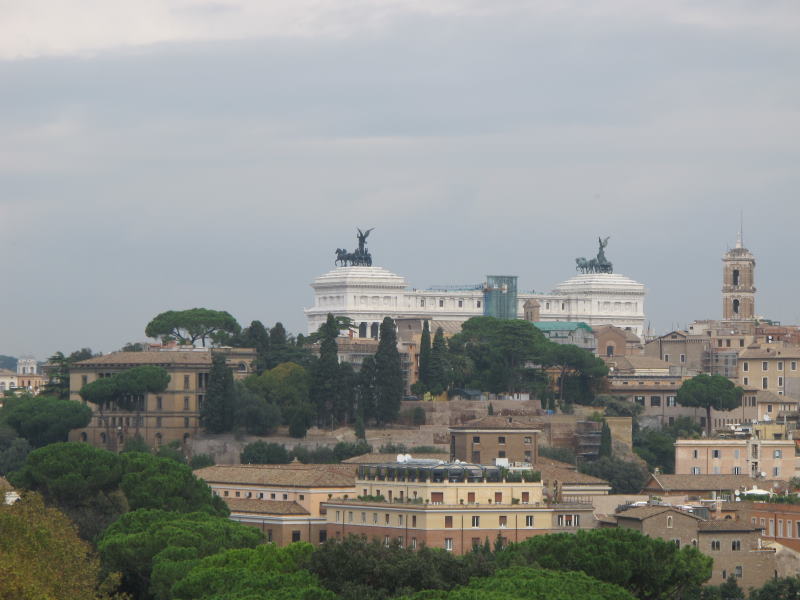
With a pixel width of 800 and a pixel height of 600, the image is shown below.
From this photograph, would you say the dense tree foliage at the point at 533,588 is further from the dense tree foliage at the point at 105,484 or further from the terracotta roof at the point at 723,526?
the dense tree foliage at the point at 105,484

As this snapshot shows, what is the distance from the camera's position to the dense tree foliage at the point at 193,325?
146125 millimetres

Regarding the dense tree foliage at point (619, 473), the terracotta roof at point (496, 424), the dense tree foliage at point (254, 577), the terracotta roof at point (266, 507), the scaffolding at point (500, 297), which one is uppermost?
the scaffolding at point (500, 297)

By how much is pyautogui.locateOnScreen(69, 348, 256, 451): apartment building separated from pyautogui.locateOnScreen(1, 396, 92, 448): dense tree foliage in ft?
5.59

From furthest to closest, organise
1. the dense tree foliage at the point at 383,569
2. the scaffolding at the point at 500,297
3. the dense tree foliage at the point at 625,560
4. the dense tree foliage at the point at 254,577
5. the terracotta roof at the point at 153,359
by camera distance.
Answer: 1. the scaffolding at the point at 500,297
2. the terracotta roof at the point at 153,359
3. the dense tree foliage at the point at 625,560
4. the dense tree foliage at the point at 383,569
5. the dense tree foliage at the point at 254,577

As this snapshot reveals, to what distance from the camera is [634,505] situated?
8675 centimetres

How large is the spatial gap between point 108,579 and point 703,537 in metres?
22.3

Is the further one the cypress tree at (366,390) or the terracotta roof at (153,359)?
the terracotta roof at (153,359)

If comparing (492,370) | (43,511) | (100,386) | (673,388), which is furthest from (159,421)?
(43,511)

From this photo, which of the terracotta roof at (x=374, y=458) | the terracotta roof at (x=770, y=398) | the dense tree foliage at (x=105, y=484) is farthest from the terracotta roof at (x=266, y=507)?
the terracotta roof at (x=770, y=398)

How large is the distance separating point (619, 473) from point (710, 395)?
18193 mm

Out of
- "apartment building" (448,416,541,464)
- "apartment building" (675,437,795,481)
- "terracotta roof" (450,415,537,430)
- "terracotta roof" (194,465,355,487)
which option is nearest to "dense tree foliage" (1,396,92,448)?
"terracotta roof" (194,465,355,487)

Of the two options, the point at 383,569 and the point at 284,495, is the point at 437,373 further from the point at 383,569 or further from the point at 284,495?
the point at 383,569

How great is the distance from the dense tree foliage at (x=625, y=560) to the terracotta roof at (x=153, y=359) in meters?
57.7

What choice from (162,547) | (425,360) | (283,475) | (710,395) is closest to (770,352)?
(710,395)
